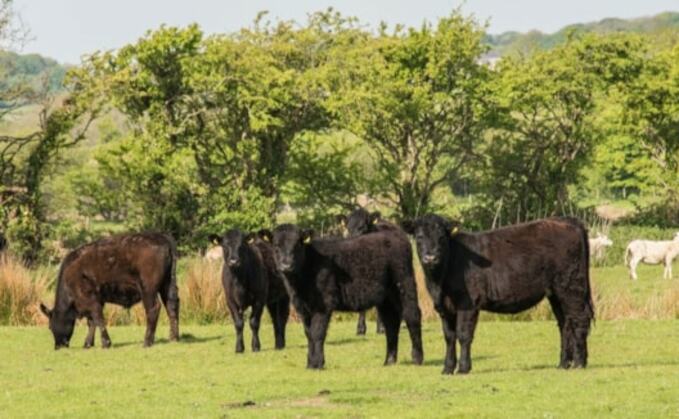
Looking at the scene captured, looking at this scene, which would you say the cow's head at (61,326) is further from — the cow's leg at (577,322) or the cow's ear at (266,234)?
the cow's leg at (577,322)

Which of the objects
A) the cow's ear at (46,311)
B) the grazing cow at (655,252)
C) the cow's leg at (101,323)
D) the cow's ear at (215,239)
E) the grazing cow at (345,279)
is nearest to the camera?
the grazing cow at (345,279)

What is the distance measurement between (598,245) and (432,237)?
2453 cm

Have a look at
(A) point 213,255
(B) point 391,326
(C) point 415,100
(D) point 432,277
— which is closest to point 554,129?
(C) point 415,100

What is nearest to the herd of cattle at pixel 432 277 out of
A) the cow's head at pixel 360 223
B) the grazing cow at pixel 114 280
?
the grazing cow at pixel 114 280

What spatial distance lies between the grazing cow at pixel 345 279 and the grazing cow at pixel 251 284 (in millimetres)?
2211

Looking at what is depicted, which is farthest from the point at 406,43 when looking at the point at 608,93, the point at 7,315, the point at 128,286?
the point at 128,286

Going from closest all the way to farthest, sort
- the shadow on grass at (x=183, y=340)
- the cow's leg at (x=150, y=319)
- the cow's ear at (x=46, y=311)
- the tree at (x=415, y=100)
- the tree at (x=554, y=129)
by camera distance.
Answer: the cow's leg at (x=150, y=319)
the shadow on grass at (x=183, y=340)
the cow's ear at (x=46, y=311)
the tree at (x=415, y=100)
the tree at (x=554, y=129)

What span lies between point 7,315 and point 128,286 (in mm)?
5728

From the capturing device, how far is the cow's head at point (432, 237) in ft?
51.4

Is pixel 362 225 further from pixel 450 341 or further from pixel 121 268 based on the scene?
pixel 450 341

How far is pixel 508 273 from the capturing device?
16.0 metres

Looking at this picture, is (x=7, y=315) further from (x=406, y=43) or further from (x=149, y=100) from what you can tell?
(x=406, y=43)

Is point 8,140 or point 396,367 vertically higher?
point 8,140

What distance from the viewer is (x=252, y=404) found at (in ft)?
44.3
